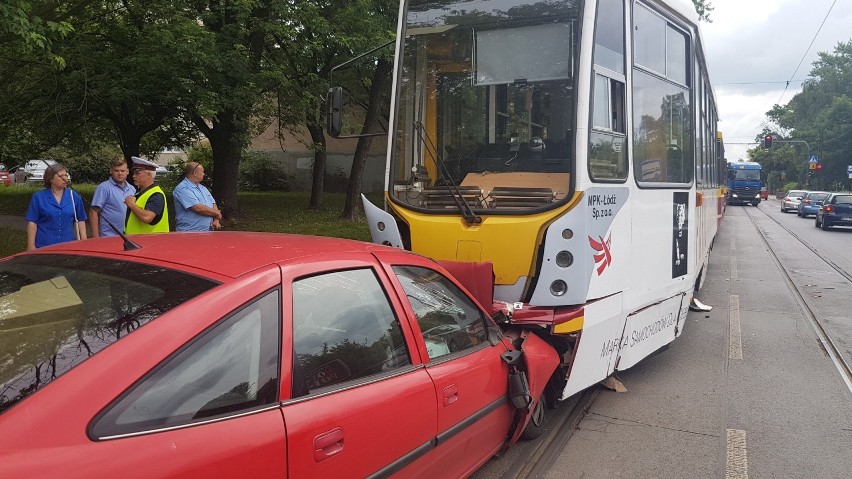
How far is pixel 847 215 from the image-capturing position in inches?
1030

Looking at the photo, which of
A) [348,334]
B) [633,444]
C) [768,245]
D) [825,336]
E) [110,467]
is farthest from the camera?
[768,245]

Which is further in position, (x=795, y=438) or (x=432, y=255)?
(x=432, y=255)

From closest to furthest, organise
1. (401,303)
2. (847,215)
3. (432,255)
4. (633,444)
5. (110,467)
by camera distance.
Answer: (110,467), (401,303), (633,444), (432,255), (847,215)

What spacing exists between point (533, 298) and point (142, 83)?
455 inches

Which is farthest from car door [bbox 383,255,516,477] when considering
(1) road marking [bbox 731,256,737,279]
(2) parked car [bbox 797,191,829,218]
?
(2) parked car [bbox 797,191,829,218]

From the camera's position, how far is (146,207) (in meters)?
6.07

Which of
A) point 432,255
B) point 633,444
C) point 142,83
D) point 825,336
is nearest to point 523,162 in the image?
point 432,255

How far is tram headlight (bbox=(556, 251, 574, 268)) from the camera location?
459 centimetres

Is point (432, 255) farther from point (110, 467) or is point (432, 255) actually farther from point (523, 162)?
point (110, 467)

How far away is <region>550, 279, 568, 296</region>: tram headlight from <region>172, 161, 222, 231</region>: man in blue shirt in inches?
142

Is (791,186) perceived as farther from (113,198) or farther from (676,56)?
(113,198)

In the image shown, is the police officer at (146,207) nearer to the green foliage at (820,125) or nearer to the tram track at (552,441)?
the tram track at (552,441)

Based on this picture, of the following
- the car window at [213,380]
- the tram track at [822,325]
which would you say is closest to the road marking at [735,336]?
the tram track at [822,325]

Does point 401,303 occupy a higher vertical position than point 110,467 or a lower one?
higher
